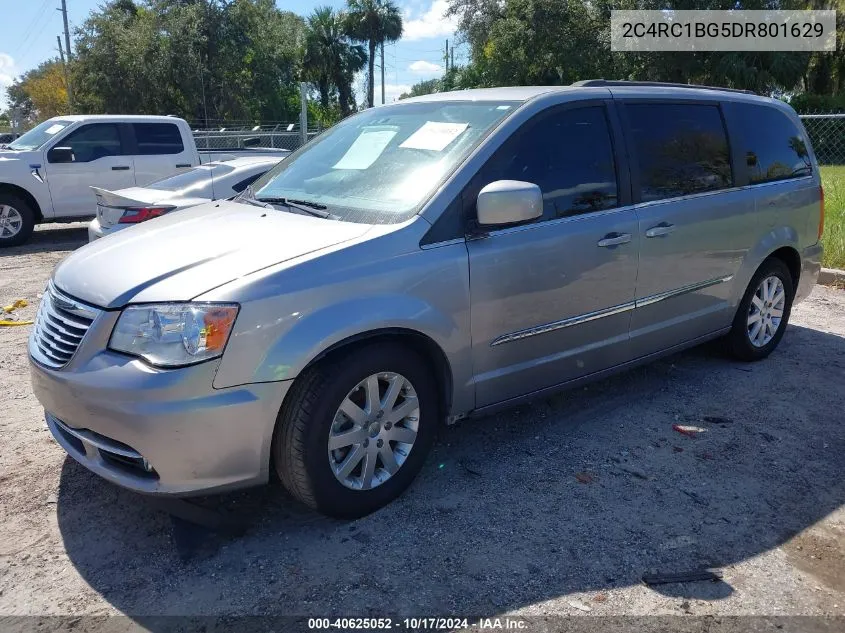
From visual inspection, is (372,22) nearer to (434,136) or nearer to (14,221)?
(14,221)

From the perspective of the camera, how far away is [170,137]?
11.6m

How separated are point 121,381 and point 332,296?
86cm

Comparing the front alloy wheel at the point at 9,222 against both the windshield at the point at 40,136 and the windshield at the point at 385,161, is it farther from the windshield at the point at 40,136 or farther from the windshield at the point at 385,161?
the windshield at the point at 385,161

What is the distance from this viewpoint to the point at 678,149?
4320mm

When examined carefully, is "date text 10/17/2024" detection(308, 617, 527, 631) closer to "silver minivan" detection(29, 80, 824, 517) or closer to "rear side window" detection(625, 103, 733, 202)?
"silver minivan" detection(29, 80, 824, 517)

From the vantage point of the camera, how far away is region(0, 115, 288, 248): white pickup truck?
34.6 ft

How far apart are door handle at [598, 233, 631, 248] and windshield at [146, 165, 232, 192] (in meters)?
4.86

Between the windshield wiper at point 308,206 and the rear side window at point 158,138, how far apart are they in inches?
340

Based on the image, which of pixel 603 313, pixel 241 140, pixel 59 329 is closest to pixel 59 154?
pixel 241 140

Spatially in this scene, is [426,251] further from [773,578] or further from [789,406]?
[789,406]

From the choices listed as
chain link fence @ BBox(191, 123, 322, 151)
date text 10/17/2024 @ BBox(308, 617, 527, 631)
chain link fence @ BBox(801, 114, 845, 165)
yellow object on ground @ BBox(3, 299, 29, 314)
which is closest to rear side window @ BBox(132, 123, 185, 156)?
yellow object on ground @ BBox(3, 299, 29, 314)

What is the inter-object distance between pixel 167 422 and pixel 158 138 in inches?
395

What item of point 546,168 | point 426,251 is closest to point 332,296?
point 426,251

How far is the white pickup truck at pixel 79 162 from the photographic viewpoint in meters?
10.5
